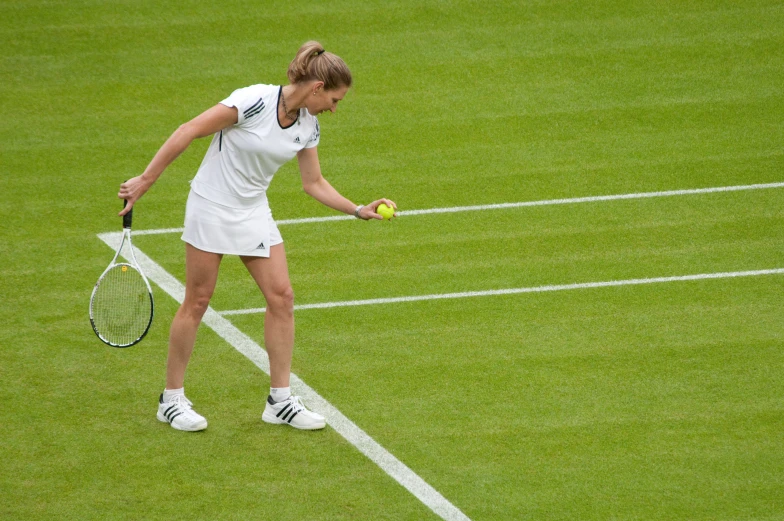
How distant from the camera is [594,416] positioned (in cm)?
764

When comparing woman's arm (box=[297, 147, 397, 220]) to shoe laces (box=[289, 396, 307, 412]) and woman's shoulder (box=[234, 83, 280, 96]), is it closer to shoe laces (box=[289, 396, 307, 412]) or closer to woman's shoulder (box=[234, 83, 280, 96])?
woman's shoulder (box=[234, 83, 280, 96])

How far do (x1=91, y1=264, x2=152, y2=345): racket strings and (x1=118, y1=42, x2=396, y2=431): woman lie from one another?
0.92 ft

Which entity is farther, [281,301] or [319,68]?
[281,301]

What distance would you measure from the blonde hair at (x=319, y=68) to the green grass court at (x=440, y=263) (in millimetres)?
2221

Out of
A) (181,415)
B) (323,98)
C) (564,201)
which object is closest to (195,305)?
(181,415)

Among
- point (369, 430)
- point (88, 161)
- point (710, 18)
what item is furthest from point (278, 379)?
point (710, 18)

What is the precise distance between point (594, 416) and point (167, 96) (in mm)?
8680

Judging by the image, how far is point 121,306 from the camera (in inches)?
302

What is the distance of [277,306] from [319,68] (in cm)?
151

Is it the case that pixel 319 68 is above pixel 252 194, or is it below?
above

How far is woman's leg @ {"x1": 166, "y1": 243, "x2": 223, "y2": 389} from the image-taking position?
7242 mm

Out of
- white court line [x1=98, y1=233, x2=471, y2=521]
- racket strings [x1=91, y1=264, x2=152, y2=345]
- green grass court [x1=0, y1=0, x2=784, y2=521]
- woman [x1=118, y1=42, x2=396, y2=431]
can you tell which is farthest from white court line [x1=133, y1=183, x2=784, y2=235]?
woman [x1=118, y1=42, x2=396, y2=431]

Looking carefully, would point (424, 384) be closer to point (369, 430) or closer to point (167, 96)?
point (369, 430)

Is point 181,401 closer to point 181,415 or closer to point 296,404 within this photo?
point 181,415
